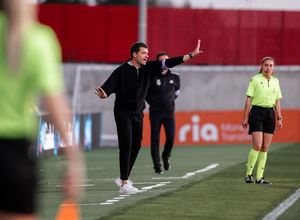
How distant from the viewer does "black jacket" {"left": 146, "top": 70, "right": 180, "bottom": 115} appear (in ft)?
48.5

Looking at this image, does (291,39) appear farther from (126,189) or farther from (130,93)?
(126,189)

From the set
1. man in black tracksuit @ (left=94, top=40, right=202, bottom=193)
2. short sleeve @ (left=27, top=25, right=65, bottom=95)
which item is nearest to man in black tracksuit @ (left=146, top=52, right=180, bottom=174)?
man in black tracksuit @ (left=94, top=40, right=202, bottom=193)

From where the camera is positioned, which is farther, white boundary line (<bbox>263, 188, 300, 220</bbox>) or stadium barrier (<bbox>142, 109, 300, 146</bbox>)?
stadium barrier (<bbox>142, 109, 300, 146</bbox>)

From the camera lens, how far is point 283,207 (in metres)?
9.24

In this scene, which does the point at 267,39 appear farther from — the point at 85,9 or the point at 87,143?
the point at 87,143

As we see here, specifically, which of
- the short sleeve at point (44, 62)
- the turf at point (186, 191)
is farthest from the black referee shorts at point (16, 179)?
the turf at point (186, 191)

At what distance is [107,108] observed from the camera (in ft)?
90.0

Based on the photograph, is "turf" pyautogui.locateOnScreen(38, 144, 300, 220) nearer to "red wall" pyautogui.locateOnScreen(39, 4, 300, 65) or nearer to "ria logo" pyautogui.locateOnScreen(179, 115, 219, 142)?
"ria logo" pyautogui.locateOnScreen(179, 115, 219, 142)

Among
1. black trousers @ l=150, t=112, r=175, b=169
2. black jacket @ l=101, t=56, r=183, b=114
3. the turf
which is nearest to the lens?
the turf

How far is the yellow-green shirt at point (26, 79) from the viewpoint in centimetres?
369

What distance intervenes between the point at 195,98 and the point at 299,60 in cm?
500

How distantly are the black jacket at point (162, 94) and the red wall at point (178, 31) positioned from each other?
52.9 feet

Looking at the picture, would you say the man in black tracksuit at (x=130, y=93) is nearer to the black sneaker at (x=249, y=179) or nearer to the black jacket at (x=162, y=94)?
the black sneaker at (x=249, y=179)

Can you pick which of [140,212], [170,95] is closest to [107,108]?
[170,95]
